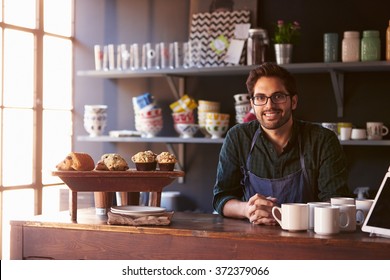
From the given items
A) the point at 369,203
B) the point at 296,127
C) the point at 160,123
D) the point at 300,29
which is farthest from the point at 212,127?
the point at 369,203

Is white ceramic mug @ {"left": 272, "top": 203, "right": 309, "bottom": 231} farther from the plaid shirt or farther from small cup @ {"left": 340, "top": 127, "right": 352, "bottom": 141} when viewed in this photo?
small cup @ {"left": 340, "top": 127, "right": 352, "bottom": 141}

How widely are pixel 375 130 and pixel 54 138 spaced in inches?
85.3

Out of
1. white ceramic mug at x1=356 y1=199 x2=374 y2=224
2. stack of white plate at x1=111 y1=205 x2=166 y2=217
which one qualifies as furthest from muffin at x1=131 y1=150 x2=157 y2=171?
white ceramic mug at x1=356 y1=199 x2=374 y2=224

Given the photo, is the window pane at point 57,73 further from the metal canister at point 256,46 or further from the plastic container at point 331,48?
the plastic container at point 331,48

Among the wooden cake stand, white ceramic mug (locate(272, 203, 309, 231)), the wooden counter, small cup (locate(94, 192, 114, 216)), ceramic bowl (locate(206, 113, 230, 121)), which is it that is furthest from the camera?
ceramic bowl (locate(206, 113, 230, 121))

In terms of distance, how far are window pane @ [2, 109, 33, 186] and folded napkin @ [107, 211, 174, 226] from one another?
2.09m

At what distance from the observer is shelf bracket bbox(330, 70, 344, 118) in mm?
4142

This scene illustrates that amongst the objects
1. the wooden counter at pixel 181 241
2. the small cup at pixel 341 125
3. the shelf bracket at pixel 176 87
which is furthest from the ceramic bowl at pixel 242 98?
the wooden counter at pixel 181 241

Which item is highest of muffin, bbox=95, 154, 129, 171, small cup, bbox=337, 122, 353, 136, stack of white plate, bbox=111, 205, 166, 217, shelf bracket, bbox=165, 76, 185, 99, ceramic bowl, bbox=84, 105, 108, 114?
shelf bracket, bbox=165, 76, 185, 99

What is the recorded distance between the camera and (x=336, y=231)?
7.09 ft

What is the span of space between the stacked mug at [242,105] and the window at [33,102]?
4.26ft

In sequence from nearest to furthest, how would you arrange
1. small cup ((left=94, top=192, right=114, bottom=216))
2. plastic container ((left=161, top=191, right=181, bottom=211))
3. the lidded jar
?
small cup ((left=94, top=192, right=114, bottom=216)) → the lidded jar → plastic container ((left=161, top=191, right=181, bottom=211))

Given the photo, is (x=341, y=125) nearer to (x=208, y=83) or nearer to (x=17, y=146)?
(x=208, y=83)
